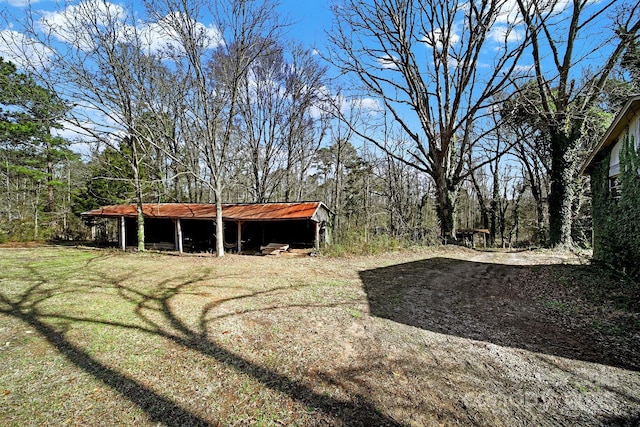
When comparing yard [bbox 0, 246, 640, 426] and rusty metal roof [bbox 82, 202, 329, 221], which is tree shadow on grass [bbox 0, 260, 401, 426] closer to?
yard [bbox 0, 246, 640, 426]

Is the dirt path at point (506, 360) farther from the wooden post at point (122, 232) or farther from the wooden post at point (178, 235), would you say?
the wooden post at point (122, 232)

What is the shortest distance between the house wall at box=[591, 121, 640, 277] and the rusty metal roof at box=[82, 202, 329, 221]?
11.5 meters

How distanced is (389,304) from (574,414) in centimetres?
347

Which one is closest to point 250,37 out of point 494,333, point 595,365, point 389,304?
point 389,304

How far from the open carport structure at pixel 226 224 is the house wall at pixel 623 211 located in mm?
11620

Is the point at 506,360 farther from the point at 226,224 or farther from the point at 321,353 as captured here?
the point at 226,224

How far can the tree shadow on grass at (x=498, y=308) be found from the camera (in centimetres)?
404

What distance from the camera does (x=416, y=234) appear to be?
55.2ft

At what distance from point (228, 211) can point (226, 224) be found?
1875 mm

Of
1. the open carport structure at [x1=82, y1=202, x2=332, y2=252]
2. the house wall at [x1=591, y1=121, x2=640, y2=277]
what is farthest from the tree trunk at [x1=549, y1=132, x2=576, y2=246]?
the open carport structure at [x1=82, y1=202, x2=332, y2=252]

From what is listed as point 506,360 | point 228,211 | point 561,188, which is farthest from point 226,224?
point 561,188

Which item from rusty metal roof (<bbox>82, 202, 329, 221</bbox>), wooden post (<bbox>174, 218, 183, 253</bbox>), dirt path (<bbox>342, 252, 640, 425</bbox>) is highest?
rusty metal roof (<bbox>82, 202, 329, 221</bbox>)

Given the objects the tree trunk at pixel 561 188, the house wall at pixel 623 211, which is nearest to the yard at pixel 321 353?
the house wall at pixel 623 211

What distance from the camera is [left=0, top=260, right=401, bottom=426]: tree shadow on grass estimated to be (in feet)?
8.85
